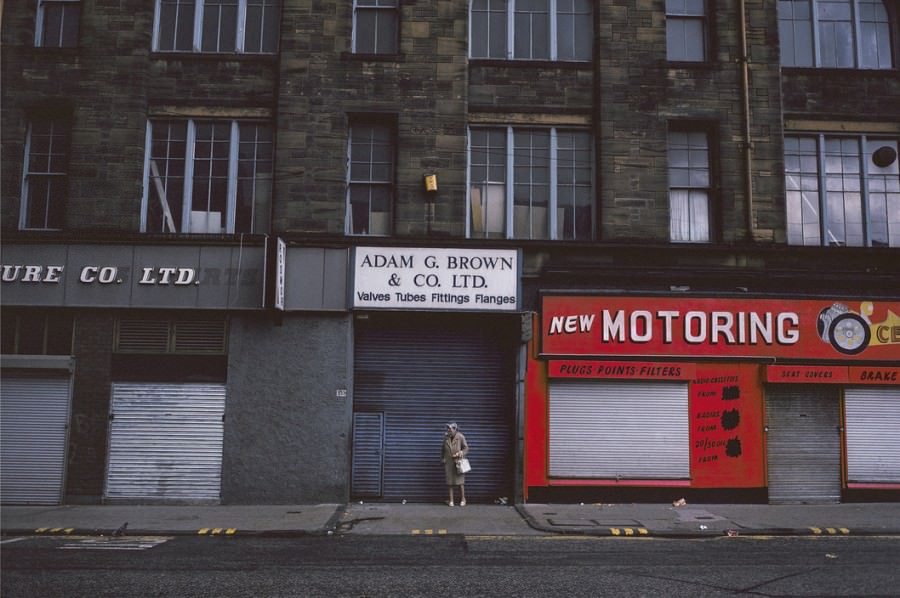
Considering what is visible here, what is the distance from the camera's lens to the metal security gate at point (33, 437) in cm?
1498

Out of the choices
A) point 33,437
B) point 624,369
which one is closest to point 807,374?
point 624,369

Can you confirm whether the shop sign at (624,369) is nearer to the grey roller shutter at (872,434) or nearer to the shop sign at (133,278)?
the grey roller shutter at (872,434)

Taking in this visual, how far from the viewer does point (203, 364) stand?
15.3 meters

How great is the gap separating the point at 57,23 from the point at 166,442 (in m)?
9.60

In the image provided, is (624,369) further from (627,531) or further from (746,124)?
(746,124)

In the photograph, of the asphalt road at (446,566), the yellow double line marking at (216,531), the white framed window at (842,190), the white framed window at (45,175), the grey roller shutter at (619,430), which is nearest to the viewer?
the asphalt road at (446,566)

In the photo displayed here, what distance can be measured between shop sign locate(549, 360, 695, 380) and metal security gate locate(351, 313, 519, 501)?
1204mm

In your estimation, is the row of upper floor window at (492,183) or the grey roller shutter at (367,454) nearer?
the grey roller shutter at (367,454)

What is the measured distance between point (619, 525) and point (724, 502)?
13.5 feet

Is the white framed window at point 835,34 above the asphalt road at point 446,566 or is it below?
above

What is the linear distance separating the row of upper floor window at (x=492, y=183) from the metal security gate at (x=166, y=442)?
3563 millimetres

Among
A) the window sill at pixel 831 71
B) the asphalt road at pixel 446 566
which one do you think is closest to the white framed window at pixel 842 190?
the window sill at pixel 831 71

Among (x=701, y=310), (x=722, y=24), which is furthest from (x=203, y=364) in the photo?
(x=722, y=24)

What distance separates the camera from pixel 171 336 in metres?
15.4
